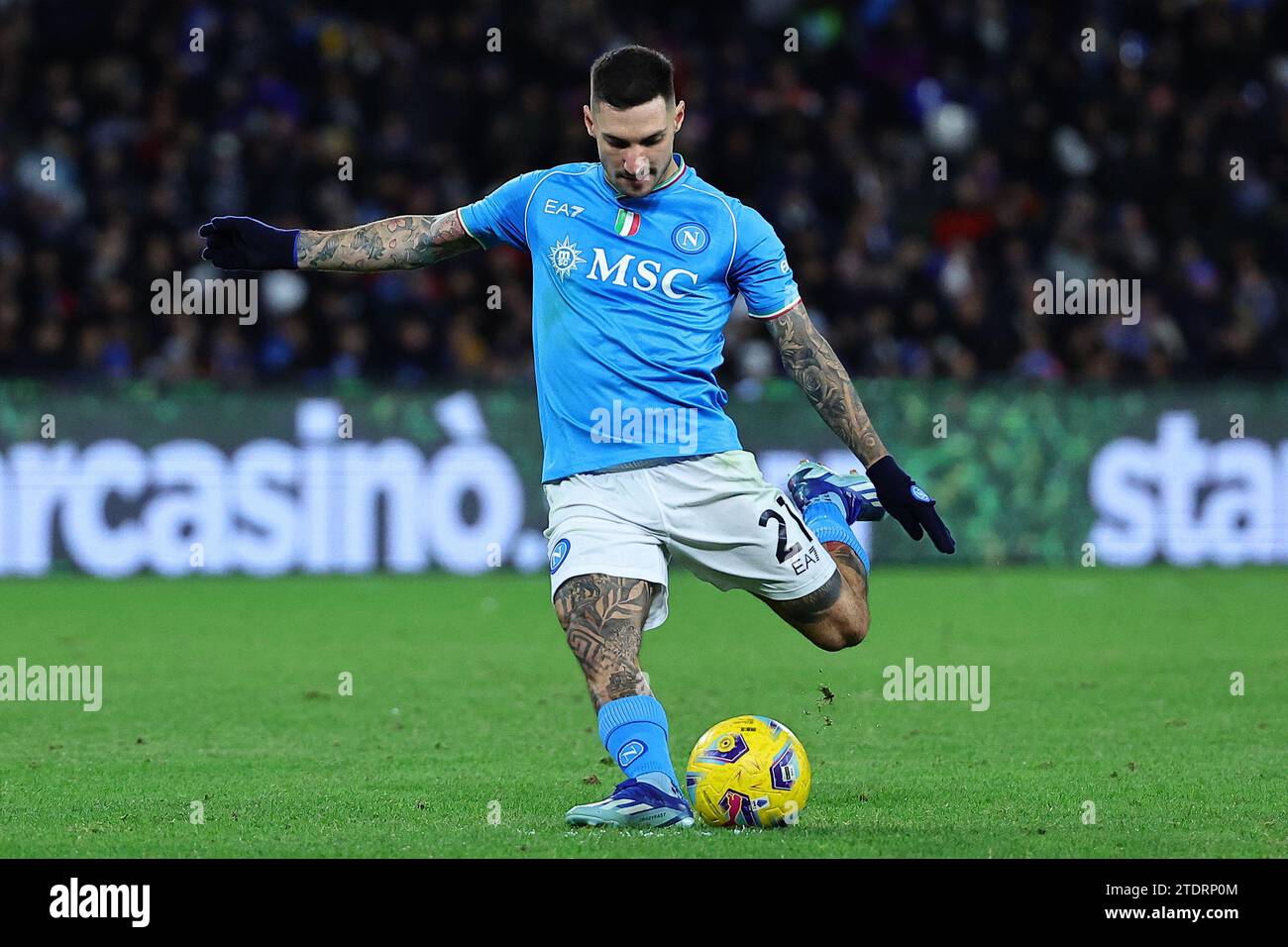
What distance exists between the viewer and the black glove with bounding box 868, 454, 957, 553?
6.27 meters

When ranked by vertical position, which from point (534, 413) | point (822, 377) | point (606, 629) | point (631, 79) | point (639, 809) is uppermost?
point (534, 413)

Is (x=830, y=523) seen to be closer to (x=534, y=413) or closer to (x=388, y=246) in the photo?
(x=388, y=246)

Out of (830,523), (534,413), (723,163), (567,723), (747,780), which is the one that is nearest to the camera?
(747,780)

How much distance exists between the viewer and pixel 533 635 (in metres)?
12.3

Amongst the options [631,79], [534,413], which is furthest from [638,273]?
[534,413]

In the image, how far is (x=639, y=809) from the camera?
19.3 feet

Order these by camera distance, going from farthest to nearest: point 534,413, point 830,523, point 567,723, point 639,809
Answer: point 534,413, point 567,723, point 830,523, point 639,809

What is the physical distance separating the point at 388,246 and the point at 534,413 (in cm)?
998

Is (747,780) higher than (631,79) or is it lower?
lower

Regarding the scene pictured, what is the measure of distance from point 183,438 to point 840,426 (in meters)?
10.5

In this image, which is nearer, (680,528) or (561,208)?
(680,528)

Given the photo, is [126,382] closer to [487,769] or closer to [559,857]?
[487,769]

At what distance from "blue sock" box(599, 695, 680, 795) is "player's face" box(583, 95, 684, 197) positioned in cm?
157

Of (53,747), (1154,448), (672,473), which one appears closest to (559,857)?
(672,473)
